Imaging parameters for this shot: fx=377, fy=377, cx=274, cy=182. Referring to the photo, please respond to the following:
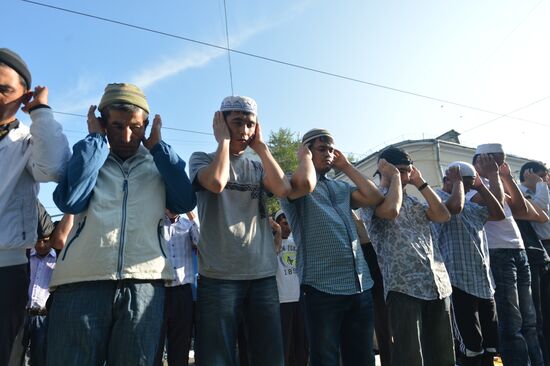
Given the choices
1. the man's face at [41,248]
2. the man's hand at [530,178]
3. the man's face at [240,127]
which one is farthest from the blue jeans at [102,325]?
the man's hand at [530,178]

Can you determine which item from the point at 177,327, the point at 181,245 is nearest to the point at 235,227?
the point at 177,327

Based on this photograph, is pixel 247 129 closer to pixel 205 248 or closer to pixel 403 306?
pixel 205 248

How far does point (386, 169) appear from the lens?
3.36 m

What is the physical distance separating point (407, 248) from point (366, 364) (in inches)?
37.2

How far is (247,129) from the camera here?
2.54 m

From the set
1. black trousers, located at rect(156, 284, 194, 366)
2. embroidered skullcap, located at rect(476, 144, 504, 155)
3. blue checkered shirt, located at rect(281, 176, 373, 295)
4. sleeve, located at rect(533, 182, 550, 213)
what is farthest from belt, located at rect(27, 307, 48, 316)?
sleeve, located at rect(533, 182, 550, 213)

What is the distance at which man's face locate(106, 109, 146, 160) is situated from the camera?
7.13 feet

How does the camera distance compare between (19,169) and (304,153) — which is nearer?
(19,169)

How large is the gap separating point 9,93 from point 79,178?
657 mm

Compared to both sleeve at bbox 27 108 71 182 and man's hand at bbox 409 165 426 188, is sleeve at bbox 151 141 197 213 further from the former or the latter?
man's hand at bbox 409 165 426 188

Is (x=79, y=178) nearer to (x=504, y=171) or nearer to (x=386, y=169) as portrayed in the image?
(x=386, y=169)

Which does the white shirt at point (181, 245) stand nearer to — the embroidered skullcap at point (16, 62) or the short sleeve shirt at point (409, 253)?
the short sleeve shirt at point (409, 253)

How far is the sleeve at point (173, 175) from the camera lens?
213cm

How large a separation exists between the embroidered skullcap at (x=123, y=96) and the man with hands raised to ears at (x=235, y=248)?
48cm
